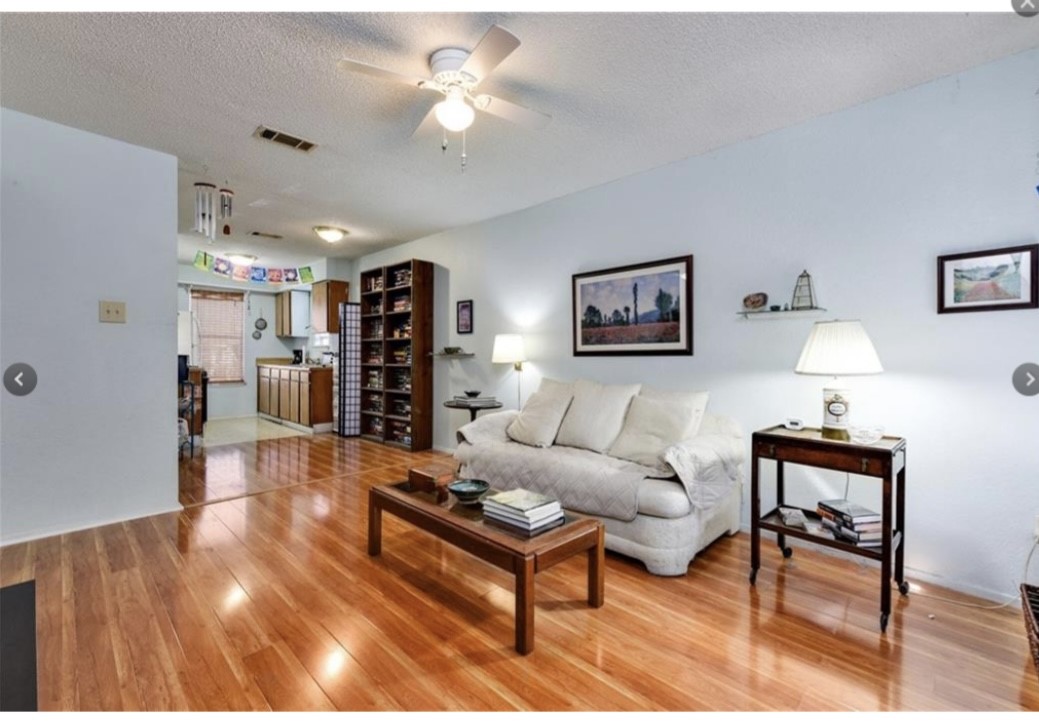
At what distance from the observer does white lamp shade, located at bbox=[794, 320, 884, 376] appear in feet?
7.03

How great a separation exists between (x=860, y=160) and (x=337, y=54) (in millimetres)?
2713

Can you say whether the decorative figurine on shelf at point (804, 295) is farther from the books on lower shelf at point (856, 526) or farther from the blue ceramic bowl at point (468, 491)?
the blue ceramic bowl at point (468, 491)

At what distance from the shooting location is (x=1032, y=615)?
160cm

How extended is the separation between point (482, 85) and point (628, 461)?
2.23 m

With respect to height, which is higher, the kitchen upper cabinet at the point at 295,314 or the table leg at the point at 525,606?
the kitchen upper cabinet at the point at 295,314

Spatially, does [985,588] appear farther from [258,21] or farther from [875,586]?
[258,21]

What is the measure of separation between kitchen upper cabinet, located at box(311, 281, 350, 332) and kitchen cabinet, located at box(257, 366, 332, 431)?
0.66 metres

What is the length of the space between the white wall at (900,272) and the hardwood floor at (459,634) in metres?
0.47

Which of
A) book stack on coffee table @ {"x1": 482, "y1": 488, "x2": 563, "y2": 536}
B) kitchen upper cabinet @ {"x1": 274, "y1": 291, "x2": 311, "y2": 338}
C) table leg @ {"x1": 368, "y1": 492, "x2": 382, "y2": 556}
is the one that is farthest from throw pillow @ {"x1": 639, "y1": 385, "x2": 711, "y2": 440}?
kitchen upper cabinet @ {"x1": 274, "y1": 291, "x2": 311, "y2": 338}

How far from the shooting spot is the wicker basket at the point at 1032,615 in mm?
1488

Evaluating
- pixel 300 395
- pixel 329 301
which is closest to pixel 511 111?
pixel 329 301

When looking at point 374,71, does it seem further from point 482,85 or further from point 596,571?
point 596,571

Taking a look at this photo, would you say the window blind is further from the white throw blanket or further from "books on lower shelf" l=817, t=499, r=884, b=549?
"books on lower shelf" l=817, t=499, r=884, b=549

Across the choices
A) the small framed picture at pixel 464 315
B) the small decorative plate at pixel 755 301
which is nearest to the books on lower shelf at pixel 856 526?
the small decorative plate at pixel 755 301
